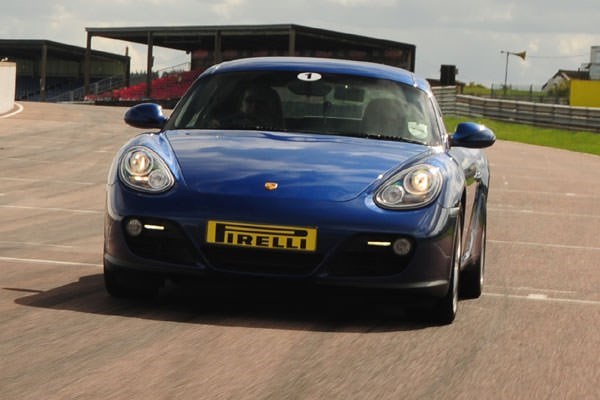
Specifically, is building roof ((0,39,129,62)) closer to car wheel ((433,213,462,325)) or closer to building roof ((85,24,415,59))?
building roof ((85,24,415,59))

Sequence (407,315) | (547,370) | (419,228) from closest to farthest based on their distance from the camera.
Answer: (547,370) → (419,228) → (407,315)

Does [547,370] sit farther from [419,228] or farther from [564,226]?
[564,226]

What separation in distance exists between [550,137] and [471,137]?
40229mm

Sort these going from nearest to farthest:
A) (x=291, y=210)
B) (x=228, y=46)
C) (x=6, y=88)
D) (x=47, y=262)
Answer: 1. (x=291, y=210)
2. (x=47, y=262)
3. (x=6, y=88)
4. (x=228, y=46)

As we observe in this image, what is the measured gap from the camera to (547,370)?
214 inches

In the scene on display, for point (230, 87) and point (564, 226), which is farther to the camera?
point (564, 226)

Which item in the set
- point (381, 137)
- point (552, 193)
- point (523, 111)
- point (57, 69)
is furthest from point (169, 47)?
point (381, 137)

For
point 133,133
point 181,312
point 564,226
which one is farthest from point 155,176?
point 133,133

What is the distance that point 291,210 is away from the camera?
19.9 ft

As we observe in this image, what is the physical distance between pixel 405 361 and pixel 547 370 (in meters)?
0.59

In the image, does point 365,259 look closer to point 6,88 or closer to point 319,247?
point 319,247

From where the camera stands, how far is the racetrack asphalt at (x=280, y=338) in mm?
4809

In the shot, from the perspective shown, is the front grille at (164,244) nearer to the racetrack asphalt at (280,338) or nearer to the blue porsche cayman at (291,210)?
the blue porsche cayman at (291,210)

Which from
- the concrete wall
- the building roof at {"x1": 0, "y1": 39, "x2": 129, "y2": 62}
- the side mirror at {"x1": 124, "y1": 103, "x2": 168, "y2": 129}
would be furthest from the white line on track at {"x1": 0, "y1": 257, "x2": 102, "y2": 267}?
the building roof at {"x1": 0, "y1": 39, "x2": 129, "y2": 62}
